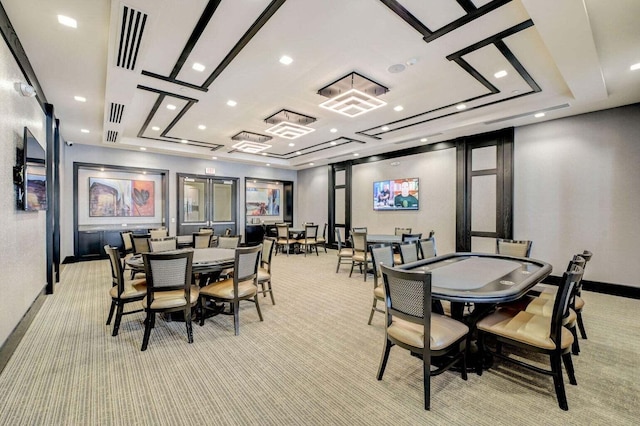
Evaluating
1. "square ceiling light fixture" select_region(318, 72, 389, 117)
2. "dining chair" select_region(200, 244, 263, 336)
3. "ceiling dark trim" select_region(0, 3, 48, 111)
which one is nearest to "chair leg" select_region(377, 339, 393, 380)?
"dining chair" select_region(200, 244, 263, 336)

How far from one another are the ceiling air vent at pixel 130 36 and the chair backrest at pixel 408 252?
3.75 meters

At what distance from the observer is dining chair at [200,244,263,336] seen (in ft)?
11.3

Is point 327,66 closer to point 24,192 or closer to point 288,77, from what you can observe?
point 288,77

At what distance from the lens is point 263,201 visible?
463 inches

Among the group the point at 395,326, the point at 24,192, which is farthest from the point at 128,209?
the point at 395,326

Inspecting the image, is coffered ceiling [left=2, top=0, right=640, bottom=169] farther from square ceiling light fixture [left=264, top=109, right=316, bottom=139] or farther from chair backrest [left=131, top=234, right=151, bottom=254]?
chair backrest [left=131, top=234, right=151, bottom=254]

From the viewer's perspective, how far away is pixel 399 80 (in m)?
4.30

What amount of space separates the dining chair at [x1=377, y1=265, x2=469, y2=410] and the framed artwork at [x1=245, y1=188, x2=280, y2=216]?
30.8ft

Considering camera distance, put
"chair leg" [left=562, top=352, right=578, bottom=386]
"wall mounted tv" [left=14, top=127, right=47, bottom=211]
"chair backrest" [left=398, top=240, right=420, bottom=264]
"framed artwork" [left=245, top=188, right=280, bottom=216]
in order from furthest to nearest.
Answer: "framed artwork" [left=245, top=188, right=280, bottom=216] < "chair backrest" [left=398, top=240, right=420, bottom=264] < "wall mounted tv" [left=14, top=127, right=47, bottom=211] < "chair leg" [left=562, top=352, right=578, bottom=386]

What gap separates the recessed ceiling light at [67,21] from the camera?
2792 mm

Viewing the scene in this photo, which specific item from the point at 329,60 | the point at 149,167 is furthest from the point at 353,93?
the point at 149,167

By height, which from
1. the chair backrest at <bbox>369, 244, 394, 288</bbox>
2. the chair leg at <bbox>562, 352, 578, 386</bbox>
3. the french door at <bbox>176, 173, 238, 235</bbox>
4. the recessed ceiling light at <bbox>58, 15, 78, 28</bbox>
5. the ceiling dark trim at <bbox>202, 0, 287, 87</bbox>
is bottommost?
the chair leg at <bbox>562, 352, 578, 386</bbox>

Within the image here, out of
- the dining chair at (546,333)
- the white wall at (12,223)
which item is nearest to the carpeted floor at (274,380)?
the dining chair at (546,333)

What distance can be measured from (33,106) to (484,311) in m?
5.88
